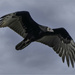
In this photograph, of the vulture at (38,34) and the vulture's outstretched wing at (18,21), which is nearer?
the vulture's outstretched wing at (18,21)

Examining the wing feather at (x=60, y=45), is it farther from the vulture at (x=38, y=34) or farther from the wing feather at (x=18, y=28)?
the wing feather at (x=18, y=28)

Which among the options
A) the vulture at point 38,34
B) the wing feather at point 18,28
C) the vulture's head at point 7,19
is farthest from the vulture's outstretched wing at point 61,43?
the vulture's head at point 7,19

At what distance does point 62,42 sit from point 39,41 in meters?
1.29

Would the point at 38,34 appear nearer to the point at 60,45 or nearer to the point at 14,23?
the point at 14,23

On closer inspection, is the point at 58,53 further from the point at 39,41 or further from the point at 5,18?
the point at 5,18

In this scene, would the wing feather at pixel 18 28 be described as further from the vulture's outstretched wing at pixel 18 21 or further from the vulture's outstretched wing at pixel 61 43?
the vulture's outstretched wing at pixel 61 43

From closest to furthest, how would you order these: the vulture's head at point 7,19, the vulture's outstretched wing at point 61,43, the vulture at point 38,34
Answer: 1. the vulture's head at point 7,19
2. the vulture at point 38,34
3. the vulture's outstretched wing at point 61,43

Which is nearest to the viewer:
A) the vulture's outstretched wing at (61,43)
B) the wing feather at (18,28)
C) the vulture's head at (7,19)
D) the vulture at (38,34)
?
the vulture's head at (7,19)

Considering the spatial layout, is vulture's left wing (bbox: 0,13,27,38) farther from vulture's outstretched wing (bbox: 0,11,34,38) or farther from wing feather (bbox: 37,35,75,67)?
wing feather (bbox: 37,35,75,67)

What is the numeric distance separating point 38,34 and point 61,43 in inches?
95.6

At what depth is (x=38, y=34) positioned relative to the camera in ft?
56.4

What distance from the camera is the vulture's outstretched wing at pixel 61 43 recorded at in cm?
1886

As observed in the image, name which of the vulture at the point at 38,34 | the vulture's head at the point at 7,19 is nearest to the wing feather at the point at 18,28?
the vulture at the point at 38,34

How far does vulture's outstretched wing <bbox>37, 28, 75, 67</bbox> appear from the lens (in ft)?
61.9
